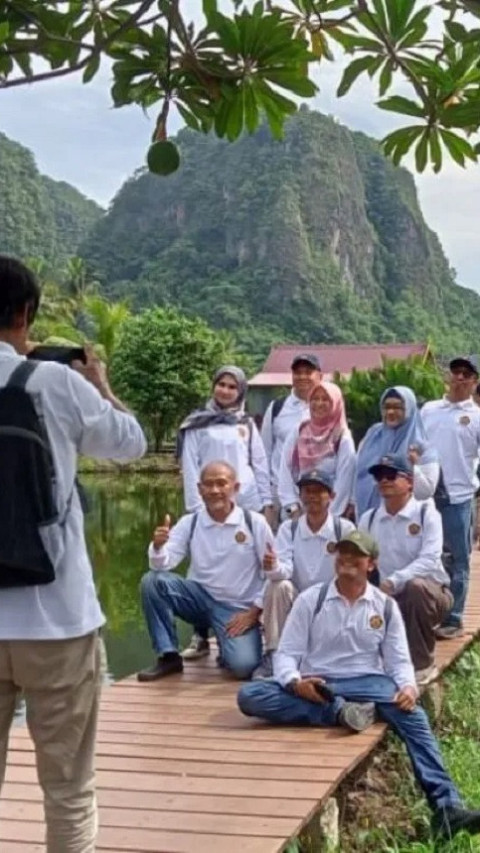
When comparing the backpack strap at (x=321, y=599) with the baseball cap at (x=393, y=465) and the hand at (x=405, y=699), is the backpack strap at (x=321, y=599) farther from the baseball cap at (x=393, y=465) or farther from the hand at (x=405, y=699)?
the baseball cap at (x=393, y=465)

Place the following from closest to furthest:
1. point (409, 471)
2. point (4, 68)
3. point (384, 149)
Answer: point (4, 68)
point (384, 149)
point (409, 471)

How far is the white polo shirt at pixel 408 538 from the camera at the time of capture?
3977 mm

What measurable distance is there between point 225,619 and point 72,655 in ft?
7.53

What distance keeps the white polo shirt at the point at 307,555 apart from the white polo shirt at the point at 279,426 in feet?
1.71

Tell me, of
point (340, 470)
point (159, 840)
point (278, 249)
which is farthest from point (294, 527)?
point (278, 249)

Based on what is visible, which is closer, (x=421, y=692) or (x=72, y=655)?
(x=72, y=655)

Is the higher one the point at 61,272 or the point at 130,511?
the point at 61,272

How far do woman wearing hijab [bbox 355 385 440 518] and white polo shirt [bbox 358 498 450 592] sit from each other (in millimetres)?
202

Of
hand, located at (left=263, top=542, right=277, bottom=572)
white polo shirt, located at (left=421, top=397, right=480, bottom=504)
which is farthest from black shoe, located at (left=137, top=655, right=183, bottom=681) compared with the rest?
white polo shirt, located at (left=421, top=397, right=480, bottom=504)

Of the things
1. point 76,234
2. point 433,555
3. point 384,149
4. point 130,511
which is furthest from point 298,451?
point 76,234

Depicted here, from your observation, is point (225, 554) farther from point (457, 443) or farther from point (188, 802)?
point (188, 802)

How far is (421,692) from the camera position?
13.1 ft

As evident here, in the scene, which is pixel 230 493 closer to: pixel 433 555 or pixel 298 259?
pixel 433 555

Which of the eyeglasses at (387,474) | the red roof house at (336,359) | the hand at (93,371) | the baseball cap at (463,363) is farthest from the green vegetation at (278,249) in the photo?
the hand at (93,371)
